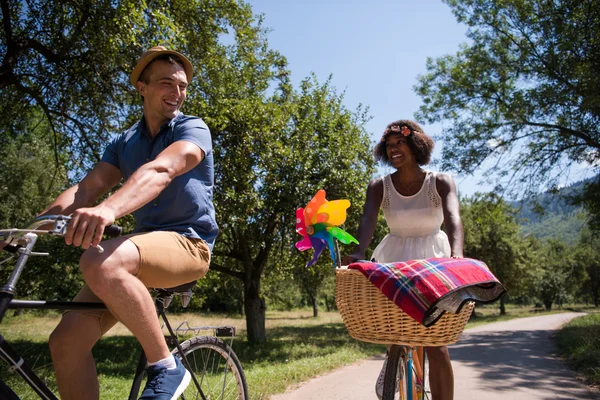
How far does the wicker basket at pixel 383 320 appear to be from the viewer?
241cm

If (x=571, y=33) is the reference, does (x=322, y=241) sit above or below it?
below

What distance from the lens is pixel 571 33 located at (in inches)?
454

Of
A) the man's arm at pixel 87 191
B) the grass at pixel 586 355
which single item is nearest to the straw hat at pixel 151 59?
the man's arm at pixel 87 191

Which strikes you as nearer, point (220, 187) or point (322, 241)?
point (322, 241)

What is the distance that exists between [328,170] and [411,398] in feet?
35.4

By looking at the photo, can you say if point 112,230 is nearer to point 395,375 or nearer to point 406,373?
point 395,375

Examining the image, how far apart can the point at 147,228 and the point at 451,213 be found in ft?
6.04

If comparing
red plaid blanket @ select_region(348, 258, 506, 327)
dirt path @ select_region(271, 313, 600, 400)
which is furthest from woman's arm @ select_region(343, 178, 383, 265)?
dirt path @ select_region(271, 313, 600, 400)

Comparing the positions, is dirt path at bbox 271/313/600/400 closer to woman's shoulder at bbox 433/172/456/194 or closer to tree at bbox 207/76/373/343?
woman's shoulder at bbox 433/172/456/194

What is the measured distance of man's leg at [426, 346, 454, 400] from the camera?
291 cm

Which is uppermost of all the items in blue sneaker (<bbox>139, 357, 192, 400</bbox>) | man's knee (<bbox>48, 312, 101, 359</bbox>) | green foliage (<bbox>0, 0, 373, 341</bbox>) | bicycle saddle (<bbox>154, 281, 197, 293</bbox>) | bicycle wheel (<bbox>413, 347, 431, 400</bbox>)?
green foliage (<bbox>0, 0, 373, 341</bbox>)

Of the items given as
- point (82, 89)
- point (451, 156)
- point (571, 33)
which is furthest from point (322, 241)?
point (451, 156)

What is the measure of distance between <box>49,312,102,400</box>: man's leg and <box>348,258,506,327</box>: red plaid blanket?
1.36 metres

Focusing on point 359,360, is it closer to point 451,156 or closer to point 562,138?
point 451,156
